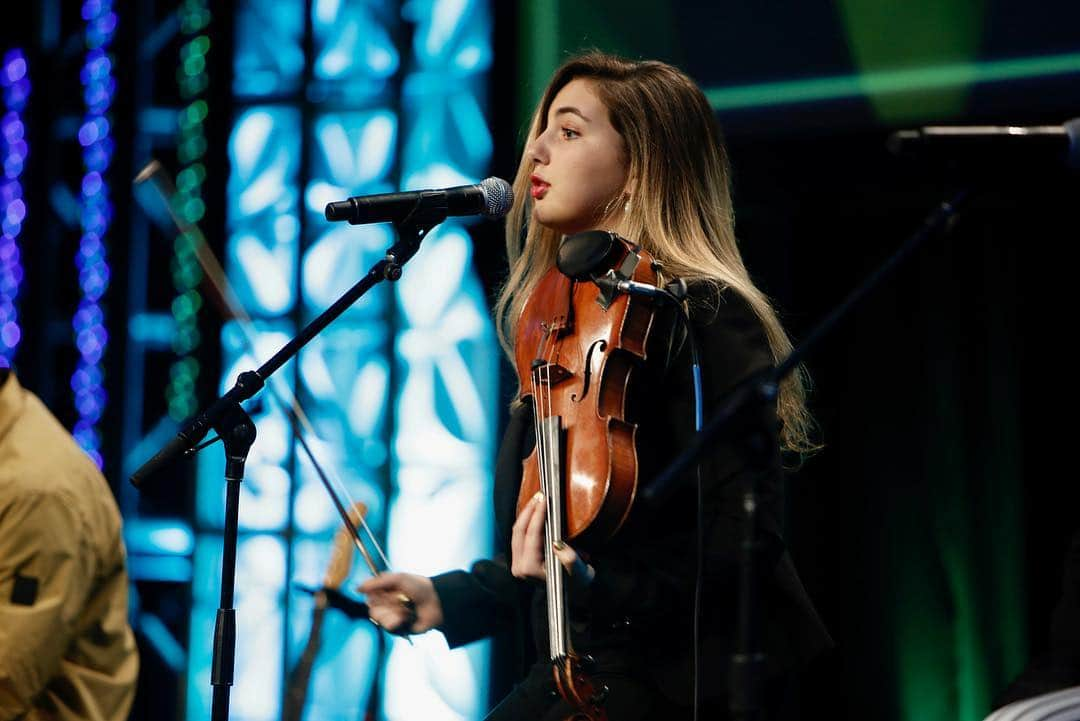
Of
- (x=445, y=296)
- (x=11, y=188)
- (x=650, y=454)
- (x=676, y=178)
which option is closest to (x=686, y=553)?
(x=650, y=454)

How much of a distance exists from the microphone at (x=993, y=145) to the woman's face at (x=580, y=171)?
68 cm

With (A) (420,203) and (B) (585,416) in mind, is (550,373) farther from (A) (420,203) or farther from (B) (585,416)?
(A) (420,203)

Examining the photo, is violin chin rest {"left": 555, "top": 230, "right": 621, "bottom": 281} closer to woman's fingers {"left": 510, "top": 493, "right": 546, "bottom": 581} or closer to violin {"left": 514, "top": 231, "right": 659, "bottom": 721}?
violin {"left": 514, "top": 231, "right": 659, "bottom": 721}

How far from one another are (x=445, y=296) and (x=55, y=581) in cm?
181

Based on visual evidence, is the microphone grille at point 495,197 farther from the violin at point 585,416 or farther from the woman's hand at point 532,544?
the woman's hand at point 532,544

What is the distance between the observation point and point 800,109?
11.8ft

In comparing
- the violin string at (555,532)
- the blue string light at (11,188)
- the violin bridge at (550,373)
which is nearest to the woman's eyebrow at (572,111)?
Answer: the violin bridge at (550,373)

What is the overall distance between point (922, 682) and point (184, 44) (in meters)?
3.06

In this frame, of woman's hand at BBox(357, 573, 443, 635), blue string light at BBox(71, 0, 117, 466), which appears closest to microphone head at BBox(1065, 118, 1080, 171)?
woman's hand at BBox(357, 573, 443, 635)

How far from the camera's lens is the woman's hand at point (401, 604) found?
7.06 feet

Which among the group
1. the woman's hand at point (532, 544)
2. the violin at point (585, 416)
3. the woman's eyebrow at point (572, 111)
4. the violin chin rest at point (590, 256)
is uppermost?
the woman's eyebrow at point (572, 111)

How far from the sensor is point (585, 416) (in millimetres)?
1864

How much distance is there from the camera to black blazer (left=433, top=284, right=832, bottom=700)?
6.15 feet

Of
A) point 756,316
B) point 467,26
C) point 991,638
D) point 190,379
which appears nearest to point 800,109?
point 467,26
